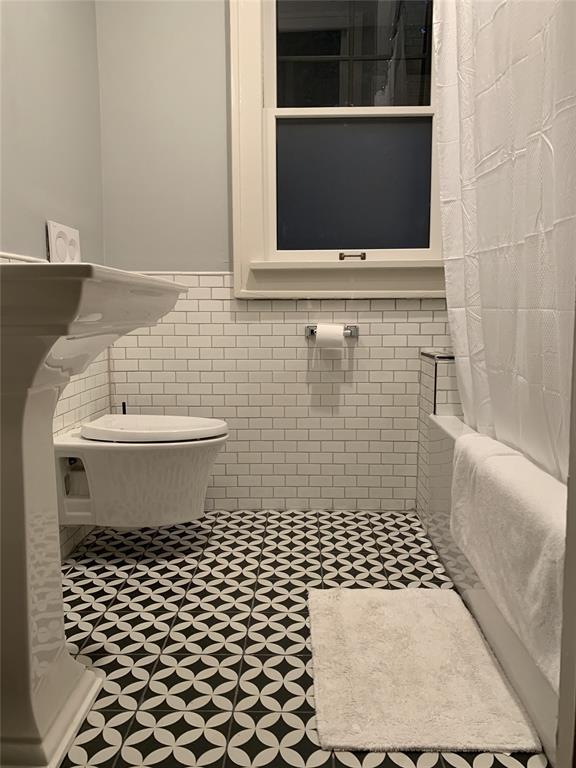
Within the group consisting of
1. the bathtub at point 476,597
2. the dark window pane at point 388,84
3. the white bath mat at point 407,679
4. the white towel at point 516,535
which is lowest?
the white bath mat at point 407,679

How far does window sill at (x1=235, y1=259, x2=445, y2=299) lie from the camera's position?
295 cm

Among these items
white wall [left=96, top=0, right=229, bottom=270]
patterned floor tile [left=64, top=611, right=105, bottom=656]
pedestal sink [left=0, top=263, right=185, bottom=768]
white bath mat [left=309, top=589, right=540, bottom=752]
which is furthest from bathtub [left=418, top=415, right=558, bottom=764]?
white wall [left=96, top=0, right=229, bottom=270]

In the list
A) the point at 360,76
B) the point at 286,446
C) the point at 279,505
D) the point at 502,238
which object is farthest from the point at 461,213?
the point at 279,505

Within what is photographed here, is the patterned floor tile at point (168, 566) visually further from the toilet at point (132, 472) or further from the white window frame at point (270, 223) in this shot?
the white window frame at point (270, 223)

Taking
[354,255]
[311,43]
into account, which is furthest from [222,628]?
[311,43]

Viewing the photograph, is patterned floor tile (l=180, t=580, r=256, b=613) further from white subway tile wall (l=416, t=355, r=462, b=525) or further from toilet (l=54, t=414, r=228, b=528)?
white subway tile wall (l=416, t=355, r=462, b=525)

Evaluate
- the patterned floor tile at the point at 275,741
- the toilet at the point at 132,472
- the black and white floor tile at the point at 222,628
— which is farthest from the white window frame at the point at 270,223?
the patterned floor tile at the point at 275,741

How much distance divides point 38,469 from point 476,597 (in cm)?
135

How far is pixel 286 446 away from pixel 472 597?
1245 mm

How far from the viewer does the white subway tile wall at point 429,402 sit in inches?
105

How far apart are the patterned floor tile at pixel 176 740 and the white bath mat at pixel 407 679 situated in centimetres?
24

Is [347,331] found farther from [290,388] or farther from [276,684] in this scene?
[276,684]

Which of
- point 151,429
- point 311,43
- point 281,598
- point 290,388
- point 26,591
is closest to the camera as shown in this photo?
point 26,591

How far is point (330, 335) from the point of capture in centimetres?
287
